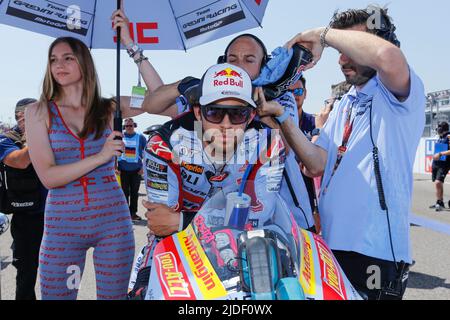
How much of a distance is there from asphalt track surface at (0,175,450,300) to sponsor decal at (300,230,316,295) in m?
3.09

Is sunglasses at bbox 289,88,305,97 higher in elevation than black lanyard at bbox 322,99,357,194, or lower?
higher

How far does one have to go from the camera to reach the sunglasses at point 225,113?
7.54 ft

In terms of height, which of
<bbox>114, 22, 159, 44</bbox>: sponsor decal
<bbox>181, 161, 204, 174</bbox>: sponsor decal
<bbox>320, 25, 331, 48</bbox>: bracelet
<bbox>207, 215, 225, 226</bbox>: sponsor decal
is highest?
<bbox>114, 22, 159, 44</bbox>: sponsor decal

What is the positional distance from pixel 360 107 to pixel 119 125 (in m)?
1.44

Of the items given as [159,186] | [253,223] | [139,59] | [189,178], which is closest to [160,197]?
[159,186]

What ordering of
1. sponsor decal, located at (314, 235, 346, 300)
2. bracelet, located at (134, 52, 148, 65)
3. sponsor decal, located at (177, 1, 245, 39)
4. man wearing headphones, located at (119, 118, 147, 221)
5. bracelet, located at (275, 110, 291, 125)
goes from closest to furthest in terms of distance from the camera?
sponsor decal, located at (314, 235, 346, 300) → bracelet, located at (275, 110, 291, 125) → bracelet, located at (134, 52, 148, 65) → sponsor decal, located at (177, 1, 245, 39) → man wearing headphones, located at (119, 118, 147, 221)

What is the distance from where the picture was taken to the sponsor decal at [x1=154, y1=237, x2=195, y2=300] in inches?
68.2

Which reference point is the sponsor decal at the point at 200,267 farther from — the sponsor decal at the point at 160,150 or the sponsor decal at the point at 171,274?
the sponsor decal at the point at 160,150

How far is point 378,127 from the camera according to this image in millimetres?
2283

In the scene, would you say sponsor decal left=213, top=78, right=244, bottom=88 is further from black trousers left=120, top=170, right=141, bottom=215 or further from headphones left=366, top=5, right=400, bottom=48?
black trousers left=120, top=170, right=141, bottom=215

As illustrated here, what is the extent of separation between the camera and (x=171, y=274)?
1850 mm

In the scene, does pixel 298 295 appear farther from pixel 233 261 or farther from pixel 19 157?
pixel 19 157

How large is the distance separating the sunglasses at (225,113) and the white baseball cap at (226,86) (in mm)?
33

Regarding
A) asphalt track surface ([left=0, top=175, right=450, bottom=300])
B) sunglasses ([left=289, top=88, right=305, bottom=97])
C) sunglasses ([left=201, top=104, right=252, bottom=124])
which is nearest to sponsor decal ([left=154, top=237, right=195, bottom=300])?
sunglasses ([left=201, top=104, right=252, bottom=124])
